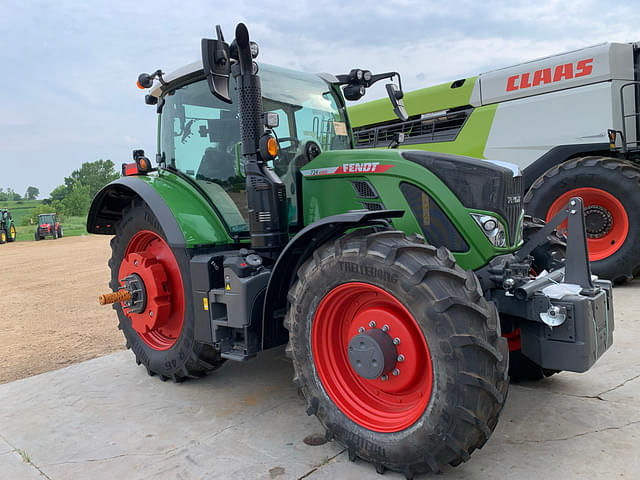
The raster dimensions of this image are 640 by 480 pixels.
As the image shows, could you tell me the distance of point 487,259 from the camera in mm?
2930

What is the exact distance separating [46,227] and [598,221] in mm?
26335

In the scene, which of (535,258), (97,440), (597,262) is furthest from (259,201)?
(597,262)

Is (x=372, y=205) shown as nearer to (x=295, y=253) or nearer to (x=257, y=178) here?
(x=295, y=253)

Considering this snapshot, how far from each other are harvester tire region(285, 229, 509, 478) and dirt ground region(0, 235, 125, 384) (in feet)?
10.1

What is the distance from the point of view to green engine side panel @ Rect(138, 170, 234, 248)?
3.54 meters

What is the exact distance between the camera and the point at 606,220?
657cm

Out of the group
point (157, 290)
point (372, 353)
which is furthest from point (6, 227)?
point (372, 353)

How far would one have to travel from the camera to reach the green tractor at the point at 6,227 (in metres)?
24.9

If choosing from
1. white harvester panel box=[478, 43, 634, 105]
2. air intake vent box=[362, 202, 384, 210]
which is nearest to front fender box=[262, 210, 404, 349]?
air intake vent box=[362, 202, 384, 210]

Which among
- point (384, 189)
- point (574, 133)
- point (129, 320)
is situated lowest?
point (129, 320)

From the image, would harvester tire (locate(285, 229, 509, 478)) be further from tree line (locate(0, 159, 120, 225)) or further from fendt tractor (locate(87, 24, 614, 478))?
tree line (locate(0, 159, 120, 225))

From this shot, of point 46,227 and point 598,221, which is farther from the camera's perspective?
point 46,227

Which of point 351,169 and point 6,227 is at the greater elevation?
point 6,227

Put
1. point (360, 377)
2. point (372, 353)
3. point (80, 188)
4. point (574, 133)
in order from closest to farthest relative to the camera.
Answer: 1. point (372, 353)
2. point (360, 377)
3. point (574, 133)
4. point (80, 188)
